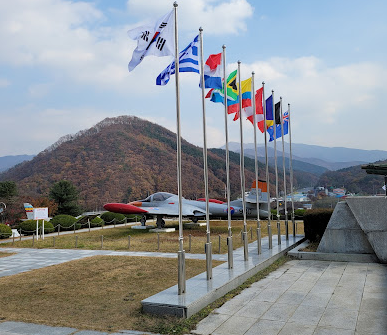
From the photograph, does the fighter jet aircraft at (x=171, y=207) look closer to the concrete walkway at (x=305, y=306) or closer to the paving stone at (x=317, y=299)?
the concrete walkway at (x=305, y=306)

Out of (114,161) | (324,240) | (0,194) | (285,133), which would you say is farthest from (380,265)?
(114,161)

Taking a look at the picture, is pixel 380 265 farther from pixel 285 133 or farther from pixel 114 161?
pixel 114 161

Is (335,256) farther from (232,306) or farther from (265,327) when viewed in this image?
(265,327)

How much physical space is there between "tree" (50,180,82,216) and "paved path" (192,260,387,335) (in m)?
31.3

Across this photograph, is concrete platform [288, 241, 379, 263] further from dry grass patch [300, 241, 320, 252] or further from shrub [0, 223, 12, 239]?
shrub [0, 223, 12, 239]

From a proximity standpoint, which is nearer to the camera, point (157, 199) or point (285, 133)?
point (285, 133)

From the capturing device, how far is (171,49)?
25.8ft

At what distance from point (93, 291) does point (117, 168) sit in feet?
251

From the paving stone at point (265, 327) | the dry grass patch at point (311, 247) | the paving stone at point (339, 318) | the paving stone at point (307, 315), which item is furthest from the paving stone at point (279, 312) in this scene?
the dry grass patch at point (311, 247)

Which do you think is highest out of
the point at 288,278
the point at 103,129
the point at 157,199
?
the point at 103,129

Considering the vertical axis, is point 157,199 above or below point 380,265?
above

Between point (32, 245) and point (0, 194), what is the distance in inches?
782

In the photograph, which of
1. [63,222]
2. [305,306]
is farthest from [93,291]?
[63,222]

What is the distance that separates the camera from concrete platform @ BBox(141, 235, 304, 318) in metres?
6.73
